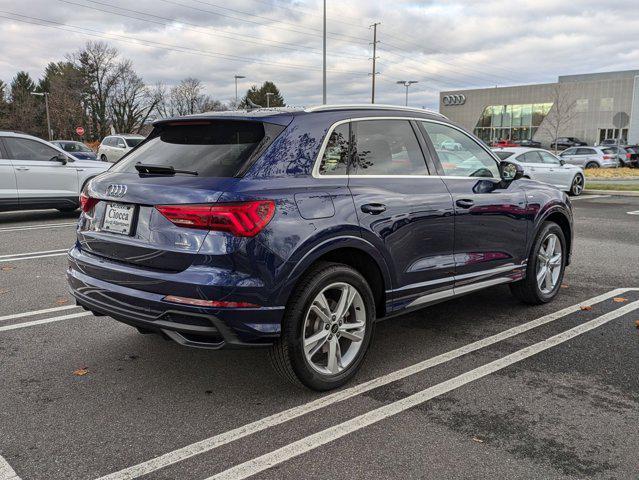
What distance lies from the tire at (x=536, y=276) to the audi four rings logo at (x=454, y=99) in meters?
89.1

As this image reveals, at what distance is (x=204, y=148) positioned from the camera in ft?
11.8

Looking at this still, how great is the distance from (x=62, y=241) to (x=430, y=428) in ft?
25.0

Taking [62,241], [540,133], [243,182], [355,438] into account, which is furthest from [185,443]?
[540,133]

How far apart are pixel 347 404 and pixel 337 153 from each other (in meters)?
1.61

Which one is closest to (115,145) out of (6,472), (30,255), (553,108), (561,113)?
(30,255)

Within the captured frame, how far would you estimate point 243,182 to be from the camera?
3205 mm

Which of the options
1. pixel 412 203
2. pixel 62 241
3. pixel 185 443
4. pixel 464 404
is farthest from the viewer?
pixel 62 241

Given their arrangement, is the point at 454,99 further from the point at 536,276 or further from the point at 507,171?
the point at 507,171

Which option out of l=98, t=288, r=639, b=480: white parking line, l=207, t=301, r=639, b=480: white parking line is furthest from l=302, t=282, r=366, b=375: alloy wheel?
l=207, t=301, r=639, b=480: white parking line

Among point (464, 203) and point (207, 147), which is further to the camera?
point (464, 203)

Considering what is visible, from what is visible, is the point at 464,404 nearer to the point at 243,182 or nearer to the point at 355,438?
the point at 355,438

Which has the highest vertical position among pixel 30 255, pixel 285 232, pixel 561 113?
pixel 561 113

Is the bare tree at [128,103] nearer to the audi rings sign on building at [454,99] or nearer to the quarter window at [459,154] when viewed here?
the audi rings sign on building at [454,99]

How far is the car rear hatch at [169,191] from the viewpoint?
318cm
